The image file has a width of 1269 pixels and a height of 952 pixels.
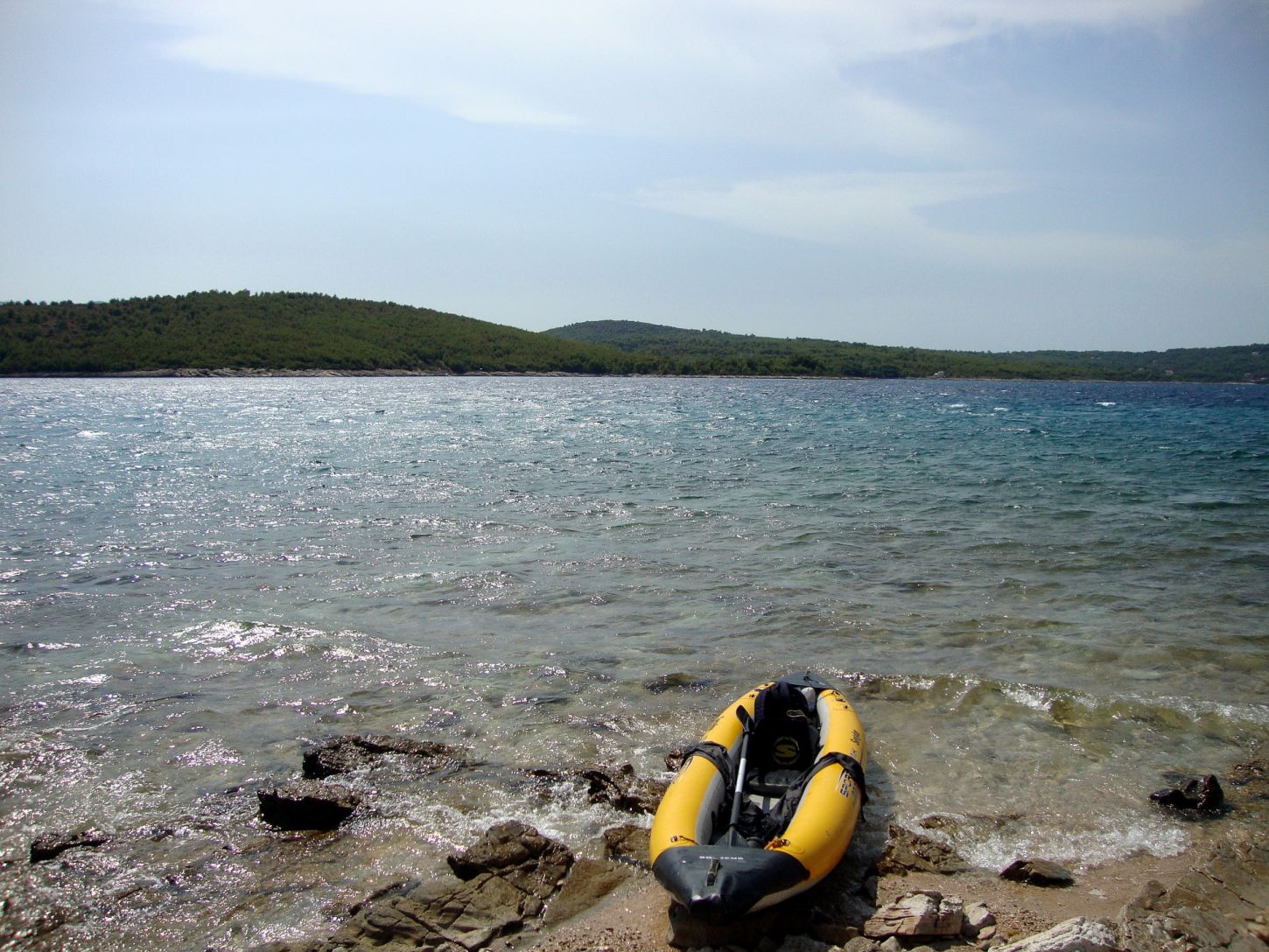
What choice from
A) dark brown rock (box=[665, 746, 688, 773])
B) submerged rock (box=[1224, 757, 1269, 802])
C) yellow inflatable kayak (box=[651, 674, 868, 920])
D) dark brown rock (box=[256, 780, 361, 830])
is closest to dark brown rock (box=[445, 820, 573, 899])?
yellow inflatable kayak (box=[651, 674, 868, 920])

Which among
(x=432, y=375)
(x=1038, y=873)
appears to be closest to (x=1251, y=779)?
(x=1038, y=873)

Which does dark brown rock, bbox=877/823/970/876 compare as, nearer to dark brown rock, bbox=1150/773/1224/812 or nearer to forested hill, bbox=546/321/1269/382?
dark brown rock, bbox=1150/773/1224/812

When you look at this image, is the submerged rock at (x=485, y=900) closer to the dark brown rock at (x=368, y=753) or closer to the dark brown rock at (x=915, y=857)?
the dark brown rock at (x=368, y=753)

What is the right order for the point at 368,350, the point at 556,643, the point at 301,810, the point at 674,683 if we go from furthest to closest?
1. the point at 368,350
2. the point at 556,643
3. the point at 674,683
4. the point at 301,810

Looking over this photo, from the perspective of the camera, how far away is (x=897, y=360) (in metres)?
136

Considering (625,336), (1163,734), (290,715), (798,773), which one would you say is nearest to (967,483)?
(1163,734)

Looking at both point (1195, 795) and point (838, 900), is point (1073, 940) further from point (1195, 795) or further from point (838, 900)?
point (1195, 795)

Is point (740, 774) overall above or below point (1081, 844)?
above

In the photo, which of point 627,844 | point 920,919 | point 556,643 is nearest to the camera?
point 920,919

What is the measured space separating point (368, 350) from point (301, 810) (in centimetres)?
10401

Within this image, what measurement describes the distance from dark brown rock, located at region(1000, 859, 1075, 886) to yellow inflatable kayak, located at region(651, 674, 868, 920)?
0.94m

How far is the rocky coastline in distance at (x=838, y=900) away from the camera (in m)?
4.20

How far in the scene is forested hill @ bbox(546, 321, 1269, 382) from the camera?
12031cm

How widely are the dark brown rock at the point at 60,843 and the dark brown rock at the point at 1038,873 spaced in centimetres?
575
